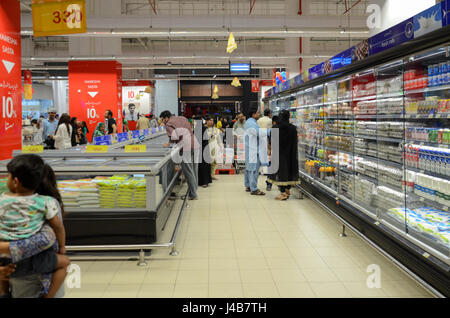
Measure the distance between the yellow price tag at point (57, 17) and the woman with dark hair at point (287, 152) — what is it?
371 centimetres

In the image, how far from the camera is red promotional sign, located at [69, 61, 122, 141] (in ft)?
46.9

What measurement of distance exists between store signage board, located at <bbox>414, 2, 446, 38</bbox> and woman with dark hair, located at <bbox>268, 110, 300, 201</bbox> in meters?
4.16

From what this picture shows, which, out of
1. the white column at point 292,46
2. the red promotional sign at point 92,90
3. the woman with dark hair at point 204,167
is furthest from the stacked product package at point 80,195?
the white column at point 292,46

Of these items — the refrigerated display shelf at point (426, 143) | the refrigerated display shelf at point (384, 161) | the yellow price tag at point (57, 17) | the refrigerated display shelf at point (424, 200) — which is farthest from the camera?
the yellow price tag at point (57, 17)

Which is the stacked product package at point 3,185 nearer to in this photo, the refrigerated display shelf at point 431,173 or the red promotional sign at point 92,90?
the refrigerated display shelf at point 431,173

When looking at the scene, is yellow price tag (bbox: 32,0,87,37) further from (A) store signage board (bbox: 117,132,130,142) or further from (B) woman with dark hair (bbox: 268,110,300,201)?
(B) woman with dark hair (bbox: 268,110,300,201)

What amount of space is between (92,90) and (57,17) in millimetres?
8648

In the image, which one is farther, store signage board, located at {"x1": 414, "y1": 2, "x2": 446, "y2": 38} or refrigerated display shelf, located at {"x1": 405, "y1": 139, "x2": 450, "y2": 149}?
refrigerated display shelf, located at {"x1": 405, "y1": 139, "x2": 450, "y2": 149}

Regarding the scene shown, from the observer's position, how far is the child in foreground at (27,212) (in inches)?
84.5

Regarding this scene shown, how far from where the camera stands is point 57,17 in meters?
6.00

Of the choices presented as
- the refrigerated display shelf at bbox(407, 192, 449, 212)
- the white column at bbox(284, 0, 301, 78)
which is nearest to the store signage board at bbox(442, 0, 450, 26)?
the refrigerated display shelf at bbox(407, 192, 449, 212)
